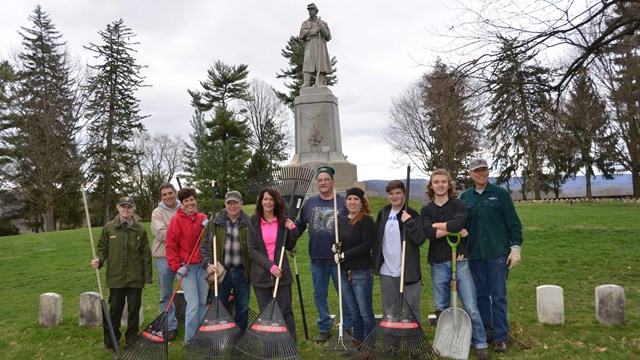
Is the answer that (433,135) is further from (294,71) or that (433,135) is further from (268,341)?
(268,341)

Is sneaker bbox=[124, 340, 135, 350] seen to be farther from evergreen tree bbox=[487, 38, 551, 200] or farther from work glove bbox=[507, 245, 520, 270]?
evergreen tree bbox=[487, 38, 551, 200]

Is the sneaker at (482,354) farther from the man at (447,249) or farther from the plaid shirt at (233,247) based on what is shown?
the plaid shirt at (233,247)

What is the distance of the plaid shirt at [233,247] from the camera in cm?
514

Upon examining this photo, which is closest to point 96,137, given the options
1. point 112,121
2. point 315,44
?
point 112,121

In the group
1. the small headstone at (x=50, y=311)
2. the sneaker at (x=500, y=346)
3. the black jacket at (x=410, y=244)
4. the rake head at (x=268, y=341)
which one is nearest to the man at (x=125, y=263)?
the small headstone at (x=50, y=311)

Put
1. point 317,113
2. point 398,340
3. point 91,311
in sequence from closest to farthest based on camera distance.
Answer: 1. point 398,340
2. point 91,311
3. point 317,113

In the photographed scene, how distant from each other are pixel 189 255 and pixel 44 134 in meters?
26.5

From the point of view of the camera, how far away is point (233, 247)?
5148 mm

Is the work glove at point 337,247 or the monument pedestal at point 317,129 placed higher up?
the monument pedestal at point 317,129

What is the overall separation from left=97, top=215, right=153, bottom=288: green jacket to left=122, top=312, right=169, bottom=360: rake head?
0.76 m

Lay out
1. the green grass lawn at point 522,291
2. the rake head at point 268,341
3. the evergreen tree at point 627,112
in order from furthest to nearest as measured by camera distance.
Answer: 1. the evergreen tree at point 627,112
2. the green grass lawn at point 522,291
3. the rake head at point 268,341

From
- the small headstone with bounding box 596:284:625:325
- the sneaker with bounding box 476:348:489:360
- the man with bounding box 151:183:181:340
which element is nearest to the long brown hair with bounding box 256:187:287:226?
the man with bounding box 151:183:181:340

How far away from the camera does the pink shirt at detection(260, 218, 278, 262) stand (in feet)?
16.2

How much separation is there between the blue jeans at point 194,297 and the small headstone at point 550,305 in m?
4.08
